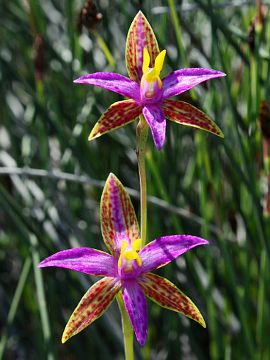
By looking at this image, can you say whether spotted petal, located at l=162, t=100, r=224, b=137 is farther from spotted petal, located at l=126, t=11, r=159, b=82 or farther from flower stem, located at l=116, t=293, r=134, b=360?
flower stem, located at l=116, t=293, r=134, b=360

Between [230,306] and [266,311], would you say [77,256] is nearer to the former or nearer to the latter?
[266,311]

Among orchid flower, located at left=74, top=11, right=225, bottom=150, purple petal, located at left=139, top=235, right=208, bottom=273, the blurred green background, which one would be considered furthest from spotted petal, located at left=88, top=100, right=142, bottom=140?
the blurred green background

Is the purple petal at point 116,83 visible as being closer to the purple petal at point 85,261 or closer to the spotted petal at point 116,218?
the spotted petal at point 116,218

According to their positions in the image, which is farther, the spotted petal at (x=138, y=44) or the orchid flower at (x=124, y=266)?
the spotted petal at (x=138, y=44)

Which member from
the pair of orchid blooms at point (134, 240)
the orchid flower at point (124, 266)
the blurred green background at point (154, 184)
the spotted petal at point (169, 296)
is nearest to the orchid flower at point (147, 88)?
the pair of orchid blooms at point (134, 240)

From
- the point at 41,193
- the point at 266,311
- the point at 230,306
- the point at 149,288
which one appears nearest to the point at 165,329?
the point at 230,306

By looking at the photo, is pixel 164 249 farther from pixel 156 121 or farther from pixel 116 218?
pixel 156 121

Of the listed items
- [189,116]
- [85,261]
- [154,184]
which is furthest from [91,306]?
[154,184]
